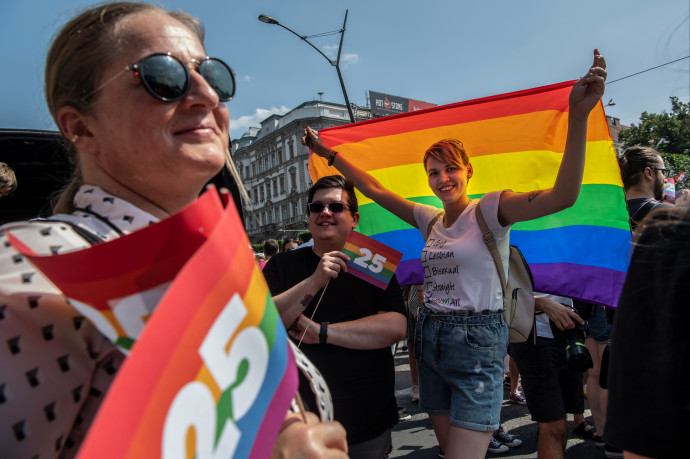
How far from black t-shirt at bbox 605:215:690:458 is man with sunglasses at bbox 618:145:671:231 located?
10.9 ft

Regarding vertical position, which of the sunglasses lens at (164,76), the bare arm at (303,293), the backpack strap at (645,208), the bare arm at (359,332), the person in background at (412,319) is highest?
the sunglasses lens at (164,76)

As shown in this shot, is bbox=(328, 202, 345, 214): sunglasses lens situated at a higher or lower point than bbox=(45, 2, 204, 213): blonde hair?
lower

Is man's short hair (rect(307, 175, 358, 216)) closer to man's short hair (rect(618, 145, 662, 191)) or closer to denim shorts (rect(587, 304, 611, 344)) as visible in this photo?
man's short hair (rect(618, 145, 662, 191))

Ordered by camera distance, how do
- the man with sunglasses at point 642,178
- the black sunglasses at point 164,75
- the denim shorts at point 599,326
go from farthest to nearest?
1. the denim shorts at point 599,326
2. the man with sunglasses at point 642,178
3. the black sunglasses at point 164,75

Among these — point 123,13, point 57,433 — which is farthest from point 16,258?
point 123,13

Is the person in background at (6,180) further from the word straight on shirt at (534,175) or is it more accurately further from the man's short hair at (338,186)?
the word straight on shirt at (534,175)

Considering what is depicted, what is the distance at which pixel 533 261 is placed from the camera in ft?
11.2

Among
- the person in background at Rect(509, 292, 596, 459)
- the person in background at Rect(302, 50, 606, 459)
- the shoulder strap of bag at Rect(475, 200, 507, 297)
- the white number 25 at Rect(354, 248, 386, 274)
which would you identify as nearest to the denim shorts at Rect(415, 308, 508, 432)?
the person in background at Rect(302, 50, 606, 459)

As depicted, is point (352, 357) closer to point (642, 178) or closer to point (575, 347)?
point (575, 347)

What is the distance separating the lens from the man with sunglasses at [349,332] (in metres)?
2.27

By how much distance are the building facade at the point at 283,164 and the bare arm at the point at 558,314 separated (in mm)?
43471

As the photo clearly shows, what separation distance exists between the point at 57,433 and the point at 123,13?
85 cm

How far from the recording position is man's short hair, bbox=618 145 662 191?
3871 millimetres

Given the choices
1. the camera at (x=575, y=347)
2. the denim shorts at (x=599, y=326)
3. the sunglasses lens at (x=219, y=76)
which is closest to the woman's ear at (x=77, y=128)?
the sunglasses lens at (x=219, y=76)
